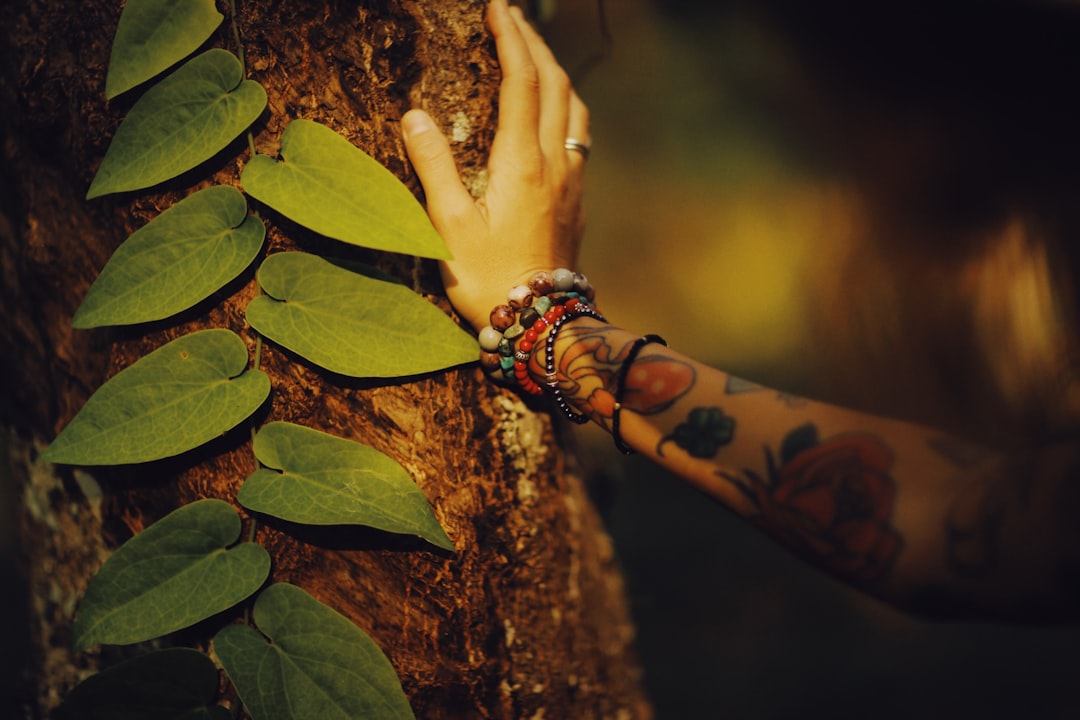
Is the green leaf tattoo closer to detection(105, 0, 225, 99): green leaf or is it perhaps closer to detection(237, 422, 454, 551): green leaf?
detection(237, 422, 454, 551): green leaf

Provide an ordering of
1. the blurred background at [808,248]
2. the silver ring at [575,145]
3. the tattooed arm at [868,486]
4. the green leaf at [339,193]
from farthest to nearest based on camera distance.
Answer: the blurred background at [808,248] → the silver ring at [575,145] → the green leaf at [339,193] → the tattooed arm at [868,486]

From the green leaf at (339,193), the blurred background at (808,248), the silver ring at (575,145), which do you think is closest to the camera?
the green leaf at (339,193)

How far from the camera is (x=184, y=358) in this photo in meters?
0.37

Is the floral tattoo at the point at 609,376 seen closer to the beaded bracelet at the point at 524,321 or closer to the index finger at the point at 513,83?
the beaded bracelet at the point at 524,321

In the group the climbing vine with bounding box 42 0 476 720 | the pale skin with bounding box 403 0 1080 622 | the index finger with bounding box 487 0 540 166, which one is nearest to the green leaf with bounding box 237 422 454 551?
the climbing vine with bounding box 42 0 476 720

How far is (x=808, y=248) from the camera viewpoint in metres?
0.98

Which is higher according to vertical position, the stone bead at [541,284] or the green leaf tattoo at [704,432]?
the stone bead at [541,284]

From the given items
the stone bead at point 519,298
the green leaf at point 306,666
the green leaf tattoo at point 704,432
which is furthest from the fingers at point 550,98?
the green leaf at point 306,666

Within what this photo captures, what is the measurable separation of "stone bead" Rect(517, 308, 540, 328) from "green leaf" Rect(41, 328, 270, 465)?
0.15m

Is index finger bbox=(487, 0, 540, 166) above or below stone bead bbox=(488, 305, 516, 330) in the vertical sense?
above

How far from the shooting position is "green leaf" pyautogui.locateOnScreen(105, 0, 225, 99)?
37 cm

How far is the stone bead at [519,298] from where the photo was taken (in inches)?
15.4

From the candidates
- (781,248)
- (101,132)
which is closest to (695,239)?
(781,248)

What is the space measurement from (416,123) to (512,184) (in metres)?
0.07
